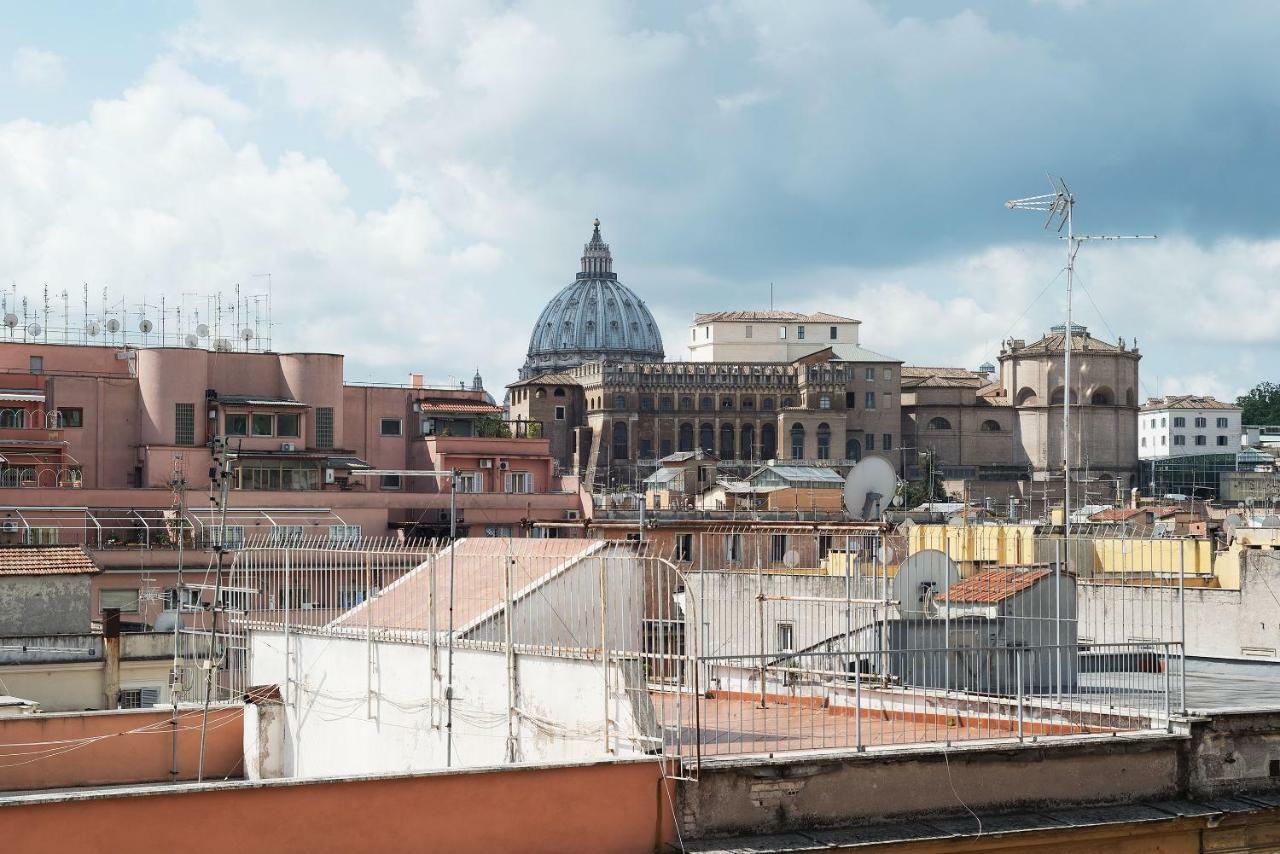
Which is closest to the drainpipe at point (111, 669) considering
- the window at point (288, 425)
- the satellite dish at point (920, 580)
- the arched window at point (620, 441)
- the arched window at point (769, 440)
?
the satellite dish at point (920, 580)

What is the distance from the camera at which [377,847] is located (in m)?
8.20

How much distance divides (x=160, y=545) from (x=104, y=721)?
2181cm

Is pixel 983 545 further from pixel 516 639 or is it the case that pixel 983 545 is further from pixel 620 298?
pixel 620 298

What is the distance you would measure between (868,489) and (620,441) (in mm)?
90702

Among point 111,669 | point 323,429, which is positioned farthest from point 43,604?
point 323,429

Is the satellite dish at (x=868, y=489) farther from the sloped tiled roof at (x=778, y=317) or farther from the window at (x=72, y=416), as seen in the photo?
the sloped tiled roof at (x=778, y=317)

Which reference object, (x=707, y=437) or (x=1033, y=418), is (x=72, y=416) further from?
(x=1033, y=418)

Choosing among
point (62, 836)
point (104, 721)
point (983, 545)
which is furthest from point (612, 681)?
point (983, 545)

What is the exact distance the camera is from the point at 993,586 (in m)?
13.9

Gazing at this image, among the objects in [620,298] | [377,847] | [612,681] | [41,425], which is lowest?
[377,847]

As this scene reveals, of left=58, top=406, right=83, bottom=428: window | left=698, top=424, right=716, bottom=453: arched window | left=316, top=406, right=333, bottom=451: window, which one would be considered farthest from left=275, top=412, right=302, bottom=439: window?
left=698, top=424, right=716, bottom=453: arched window

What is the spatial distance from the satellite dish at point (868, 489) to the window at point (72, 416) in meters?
30.5

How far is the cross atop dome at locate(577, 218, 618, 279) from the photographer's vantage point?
13925 centimetres

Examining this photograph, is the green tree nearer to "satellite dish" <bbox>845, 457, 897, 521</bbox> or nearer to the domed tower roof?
the domed tower roof
